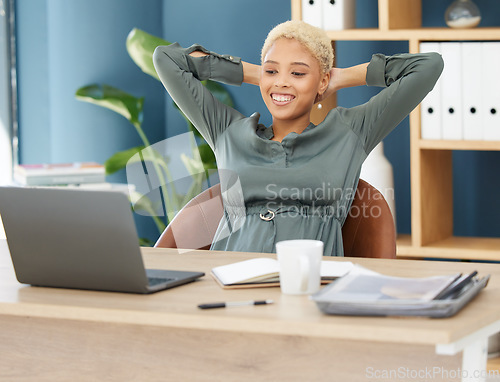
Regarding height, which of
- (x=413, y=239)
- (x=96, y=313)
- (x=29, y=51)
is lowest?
(x=413, y=239)

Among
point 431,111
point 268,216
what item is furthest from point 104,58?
point 268,216

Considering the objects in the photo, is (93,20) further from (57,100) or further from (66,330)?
(66,330)

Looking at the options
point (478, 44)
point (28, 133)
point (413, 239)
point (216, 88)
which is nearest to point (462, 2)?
point (478, 44)

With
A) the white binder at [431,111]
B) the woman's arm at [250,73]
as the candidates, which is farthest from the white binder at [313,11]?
the woman's arm at [250,73]

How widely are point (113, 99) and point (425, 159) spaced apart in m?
1.49

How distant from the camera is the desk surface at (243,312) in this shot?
0.97 m

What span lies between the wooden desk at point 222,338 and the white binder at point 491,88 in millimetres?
1343

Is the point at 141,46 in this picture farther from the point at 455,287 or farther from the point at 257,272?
the point at 455,287

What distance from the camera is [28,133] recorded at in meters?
3.73

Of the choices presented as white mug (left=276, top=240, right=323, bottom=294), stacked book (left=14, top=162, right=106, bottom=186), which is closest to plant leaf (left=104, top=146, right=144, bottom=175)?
stacked book (left=14, top=162, right=106, bottom=186)

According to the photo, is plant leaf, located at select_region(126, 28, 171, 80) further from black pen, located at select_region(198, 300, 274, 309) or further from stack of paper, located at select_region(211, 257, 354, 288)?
black pen, located at select_region(198, 300, 274, 309)

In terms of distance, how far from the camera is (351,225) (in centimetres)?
196

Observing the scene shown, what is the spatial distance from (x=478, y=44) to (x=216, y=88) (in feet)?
4.32

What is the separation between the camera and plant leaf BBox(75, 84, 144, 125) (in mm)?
3408
